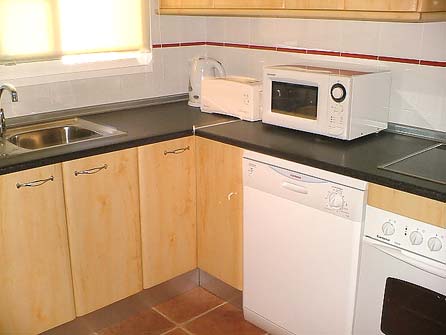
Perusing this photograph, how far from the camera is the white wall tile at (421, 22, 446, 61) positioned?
227 centimetres

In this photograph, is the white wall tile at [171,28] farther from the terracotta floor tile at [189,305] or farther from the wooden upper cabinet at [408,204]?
the wooden upper cabinet at [408,204]

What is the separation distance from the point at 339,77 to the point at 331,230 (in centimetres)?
62

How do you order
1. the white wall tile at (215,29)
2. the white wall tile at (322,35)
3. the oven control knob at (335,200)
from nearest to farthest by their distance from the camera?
the oven control knob at (335,200), the white wall tile at (322,35), the white wall tile at (215,29)

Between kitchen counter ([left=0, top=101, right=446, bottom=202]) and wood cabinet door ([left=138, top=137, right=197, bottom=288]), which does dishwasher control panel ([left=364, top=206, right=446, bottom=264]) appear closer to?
kitchen counter ([left=0, top=101, right=446, bottom=202])

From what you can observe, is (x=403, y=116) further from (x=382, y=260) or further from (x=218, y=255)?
(x=218, y=255)

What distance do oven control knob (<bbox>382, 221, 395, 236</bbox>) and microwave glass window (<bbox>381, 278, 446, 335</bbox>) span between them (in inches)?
6.4

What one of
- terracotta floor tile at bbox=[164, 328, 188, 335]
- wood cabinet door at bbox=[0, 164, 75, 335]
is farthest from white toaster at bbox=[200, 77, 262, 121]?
terracotta floor tile at bbox=[164, 328, 188, 335]

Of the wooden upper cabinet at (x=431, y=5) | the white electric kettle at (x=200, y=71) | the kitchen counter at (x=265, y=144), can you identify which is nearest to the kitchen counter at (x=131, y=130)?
the kitchen counter at (x=265, y=144)

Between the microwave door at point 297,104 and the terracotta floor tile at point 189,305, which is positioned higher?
the microwave door at point 297,104

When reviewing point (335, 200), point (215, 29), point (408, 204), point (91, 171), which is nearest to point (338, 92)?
point (335, 200)

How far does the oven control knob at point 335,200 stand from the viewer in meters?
2.08

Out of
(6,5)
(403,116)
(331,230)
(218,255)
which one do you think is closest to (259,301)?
(218,255)

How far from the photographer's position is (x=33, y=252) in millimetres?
2246

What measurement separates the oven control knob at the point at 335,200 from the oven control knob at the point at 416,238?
0.92 ft
